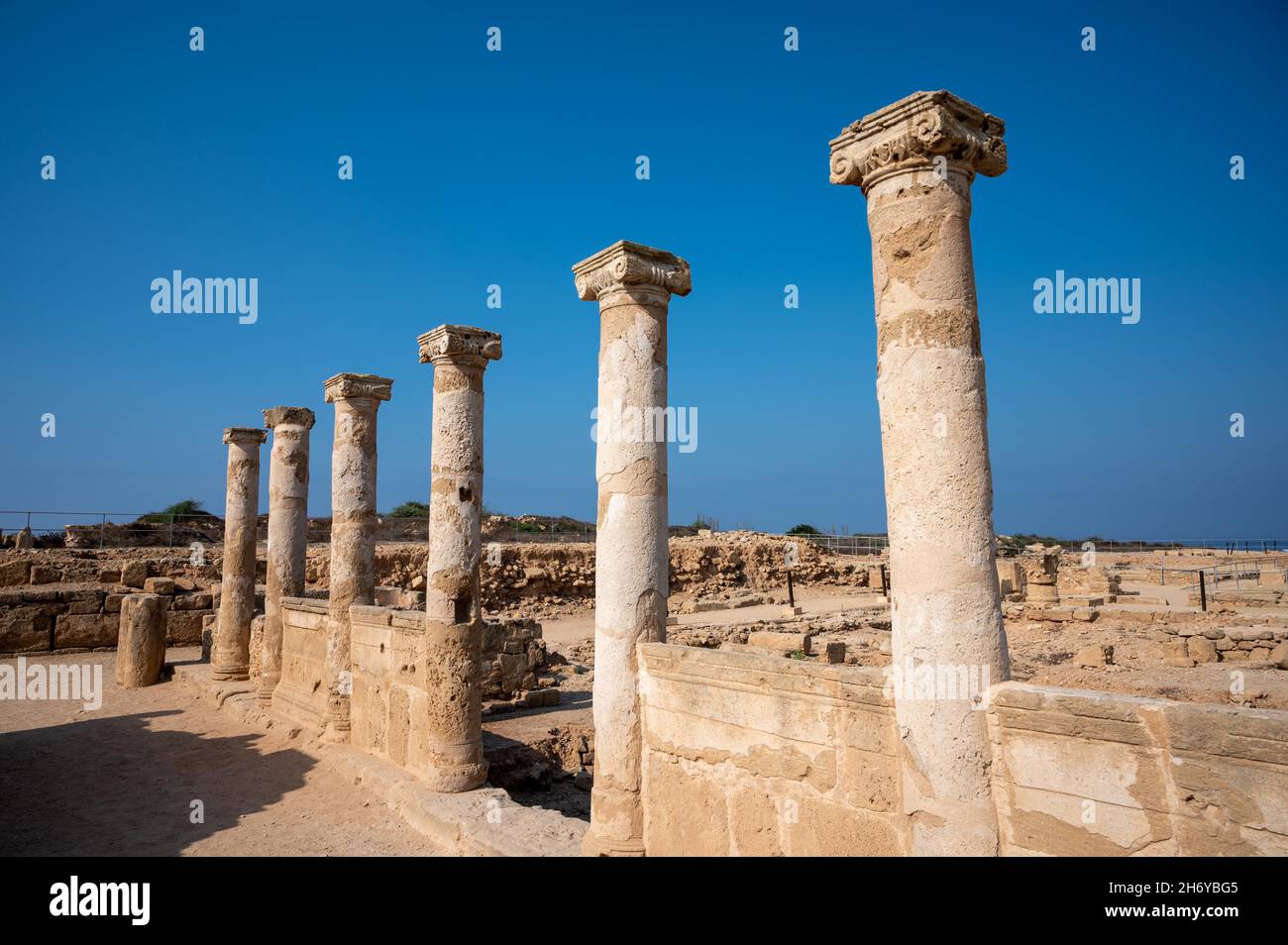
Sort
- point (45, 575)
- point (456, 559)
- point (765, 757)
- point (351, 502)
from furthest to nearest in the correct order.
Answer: point (45, 575), point (351, 502), point (456, 559), point (765, 757)

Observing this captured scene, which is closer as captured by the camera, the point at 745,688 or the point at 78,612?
the point at 745,688

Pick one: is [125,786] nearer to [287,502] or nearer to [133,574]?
[287,502]

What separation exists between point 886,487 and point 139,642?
1399cm

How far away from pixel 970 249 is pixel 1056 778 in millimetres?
2447

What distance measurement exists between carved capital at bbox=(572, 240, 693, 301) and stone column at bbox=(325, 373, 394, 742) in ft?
16.5

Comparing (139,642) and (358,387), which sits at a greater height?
(358,387)

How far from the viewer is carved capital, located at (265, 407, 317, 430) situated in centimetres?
1192

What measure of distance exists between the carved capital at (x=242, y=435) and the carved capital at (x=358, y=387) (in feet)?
15.6

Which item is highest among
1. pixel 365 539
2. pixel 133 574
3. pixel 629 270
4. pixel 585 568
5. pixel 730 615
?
pixel 629 270

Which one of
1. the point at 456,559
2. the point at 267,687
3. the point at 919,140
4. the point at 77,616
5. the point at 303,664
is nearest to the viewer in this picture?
the point at 919,140

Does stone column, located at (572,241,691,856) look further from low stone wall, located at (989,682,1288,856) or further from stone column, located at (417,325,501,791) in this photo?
low stone wall, located at (989,682,1288,856)

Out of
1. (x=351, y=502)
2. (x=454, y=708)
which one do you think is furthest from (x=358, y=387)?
(x=454, y=708)

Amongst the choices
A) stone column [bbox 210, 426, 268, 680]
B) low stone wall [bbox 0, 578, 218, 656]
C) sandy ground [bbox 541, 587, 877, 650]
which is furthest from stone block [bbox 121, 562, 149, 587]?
sandy ground [bbox 541, 587, 877, 650]

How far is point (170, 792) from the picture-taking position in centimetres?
814
